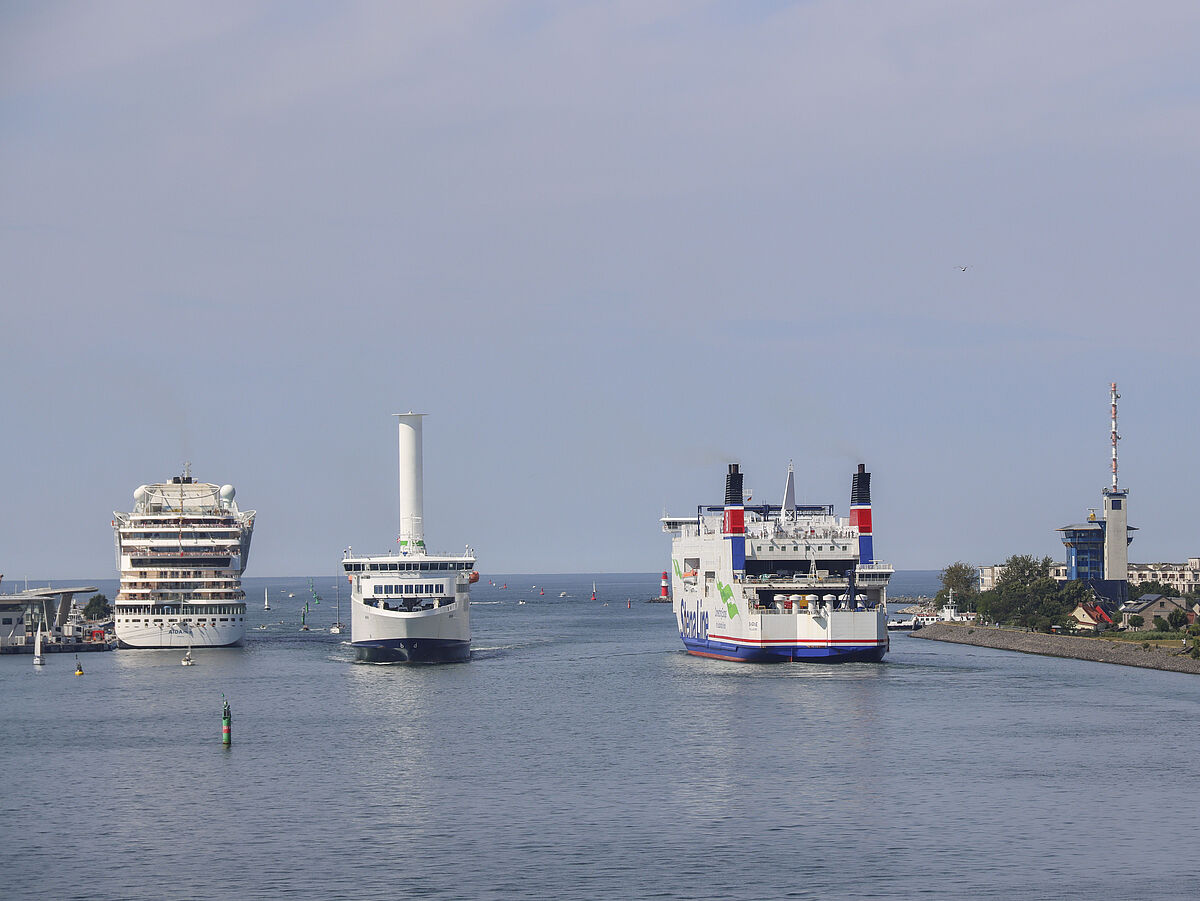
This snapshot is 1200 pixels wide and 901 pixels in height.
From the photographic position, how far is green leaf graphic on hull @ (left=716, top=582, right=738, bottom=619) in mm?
123625

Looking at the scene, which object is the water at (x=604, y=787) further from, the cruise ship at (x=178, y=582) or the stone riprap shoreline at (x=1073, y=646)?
the cruise ship at (x=178, y=582)

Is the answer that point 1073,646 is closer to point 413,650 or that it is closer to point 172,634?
point 413,650

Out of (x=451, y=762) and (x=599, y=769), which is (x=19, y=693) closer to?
(x=451, y=762)

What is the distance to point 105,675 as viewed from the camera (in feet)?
403

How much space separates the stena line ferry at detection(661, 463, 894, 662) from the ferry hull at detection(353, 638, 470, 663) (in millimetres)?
22424

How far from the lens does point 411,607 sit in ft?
404

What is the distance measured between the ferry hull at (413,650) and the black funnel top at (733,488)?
25.9m

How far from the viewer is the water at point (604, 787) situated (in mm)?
52000

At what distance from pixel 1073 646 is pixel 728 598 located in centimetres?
3793

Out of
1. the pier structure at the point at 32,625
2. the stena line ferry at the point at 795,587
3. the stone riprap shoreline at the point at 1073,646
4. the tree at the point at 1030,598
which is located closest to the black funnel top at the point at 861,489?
the stena line ferry at the point at 795,587

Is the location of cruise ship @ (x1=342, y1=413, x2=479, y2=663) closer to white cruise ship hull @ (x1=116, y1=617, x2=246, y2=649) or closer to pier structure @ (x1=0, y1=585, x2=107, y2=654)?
white cruise ship hull @ (x1=116, y1=617, x2=246, y2=649)

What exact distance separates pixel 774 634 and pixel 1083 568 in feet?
293

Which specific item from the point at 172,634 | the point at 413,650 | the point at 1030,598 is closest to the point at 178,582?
the point at 172,634

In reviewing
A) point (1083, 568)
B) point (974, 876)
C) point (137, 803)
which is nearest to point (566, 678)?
point (137, 803)
